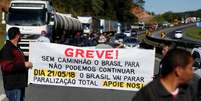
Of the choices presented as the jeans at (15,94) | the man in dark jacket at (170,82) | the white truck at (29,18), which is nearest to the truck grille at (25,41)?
the white truck at (29,18)

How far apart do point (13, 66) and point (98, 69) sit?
22.8ft

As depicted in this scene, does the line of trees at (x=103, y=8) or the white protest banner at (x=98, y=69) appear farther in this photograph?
the line of trees at (x=103, y=8)

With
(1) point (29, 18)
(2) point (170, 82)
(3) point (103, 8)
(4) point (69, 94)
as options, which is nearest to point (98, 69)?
(4) point (69, 94)

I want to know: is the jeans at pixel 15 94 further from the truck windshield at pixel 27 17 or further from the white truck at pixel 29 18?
the truck windshield at pixel 27 17

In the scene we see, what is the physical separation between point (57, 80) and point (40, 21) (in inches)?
660

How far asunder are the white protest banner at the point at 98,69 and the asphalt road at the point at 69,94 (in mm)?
506

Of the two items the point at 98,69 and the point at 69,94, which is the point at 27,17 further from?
the point at 98,69

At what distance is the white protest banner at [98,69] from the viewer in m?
15.3

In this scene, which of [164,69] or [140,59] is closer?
[164,69]

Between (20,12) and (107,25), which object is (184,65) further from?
(107,25)

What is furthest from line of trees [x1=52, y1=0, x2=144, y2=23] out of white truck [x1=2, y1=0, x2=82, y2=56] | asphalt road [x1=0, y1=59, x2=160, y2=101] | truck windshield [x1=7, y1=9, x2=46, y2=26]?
asphalt road [x1=0, y1=59, x2=160, y2=101]

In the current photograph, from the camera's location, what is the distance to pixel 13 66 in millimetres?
8664

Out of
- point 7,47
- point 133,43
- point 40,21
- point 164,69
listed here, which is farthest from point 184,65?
point 133,43

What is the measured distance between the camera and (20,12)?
32.5m
